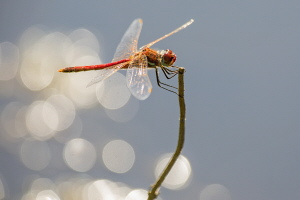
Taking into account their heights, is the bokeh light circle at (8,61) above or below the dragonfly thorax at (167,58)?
above

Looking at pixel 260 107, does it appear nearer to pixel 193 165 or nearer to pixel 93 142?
pixel 193 165

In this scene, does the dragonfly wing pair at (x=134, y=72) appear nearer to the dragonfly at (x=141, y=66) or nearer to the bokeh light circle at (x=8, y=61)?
the dragonfly at (x=141, y=66)

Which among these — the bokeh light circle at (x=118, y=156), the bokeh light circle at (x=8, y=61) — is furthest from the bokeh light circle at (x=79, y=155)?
the bokeh light circle at (x=8, y=61)

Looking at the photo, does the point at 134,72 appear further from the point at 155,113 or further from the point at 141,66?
the point at 155,113

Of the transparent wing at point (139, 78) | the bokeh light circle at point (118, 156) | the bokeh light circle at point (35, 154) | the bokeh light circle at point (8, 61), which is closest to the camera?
the transparent wing at point (139, 78)

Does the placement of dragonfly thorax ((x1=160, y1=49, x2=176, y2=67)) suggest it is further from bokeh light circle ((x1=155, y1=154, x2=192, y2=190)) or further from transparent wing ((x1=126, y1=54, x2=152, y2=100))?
bokeh light circle ((x1=155, y1=154, x2=192, y2=190))

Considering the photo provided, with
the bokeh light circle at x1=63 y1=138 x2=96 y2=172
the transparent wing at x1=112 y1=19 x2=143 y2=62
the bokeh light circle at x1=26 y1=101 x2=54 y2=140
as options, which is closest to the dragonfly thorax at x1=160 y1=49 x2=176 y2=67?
the transparent wing at x1=112 y1=19 x2=143 y2=62

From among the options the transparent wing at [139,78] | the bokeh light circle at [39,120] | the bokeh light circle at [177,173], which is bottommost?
the bokeh light circle at [177,173]

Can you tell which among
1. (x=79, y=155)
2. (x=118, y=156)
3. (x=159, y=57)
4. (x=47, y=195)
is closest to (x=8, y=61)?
(x=79, y=155)
